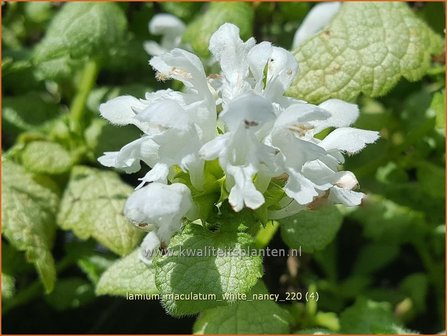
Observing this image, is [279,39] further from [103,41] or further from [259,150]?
[259,150]

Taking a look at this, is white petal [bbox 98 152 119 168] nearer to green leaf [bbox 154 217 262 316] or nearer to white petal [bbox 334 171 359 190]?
green leaf [bbox 154 217 262 316]

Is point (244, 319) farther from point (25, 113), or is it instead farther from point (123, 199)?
point (25, 113)

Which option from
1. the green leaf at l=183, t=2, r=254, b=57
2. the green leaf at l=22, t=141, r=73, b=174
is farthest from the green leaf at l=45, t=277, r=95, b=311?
the green leaf at l=183, t=2, r=254, b=57

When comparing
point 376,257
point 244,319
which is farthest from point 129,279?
point 376,257

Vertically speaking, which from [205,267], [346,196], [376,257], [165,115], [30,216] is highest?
[165,115]

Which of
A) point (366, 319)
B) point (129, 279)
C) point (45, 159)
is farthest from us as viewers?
point (45, 159)

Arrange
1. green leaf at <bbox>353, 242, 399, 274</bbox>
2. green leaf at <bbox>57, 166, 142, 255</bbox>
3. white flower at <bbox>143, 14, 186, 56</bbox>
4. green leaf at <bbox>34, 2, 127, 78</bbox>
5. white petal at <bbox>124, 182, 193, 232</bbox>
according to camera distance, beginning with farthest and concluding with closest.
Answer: green leaf at <bbox>353, 242, 399, 274</bbox> < white flower at <bbox>143, 14, 186, 56</bbox> < green leaf at <bbox>34, 2, 127, 78</bbox> < green leaf at <bbox>57, 166, 142, 255</bbox> < white petal at <bbox>124, 182, 193, 232</bbox>

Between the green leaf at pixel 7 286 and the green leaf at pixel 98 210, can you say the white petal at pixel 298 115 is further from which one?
the green leaf at pixel 7 286
